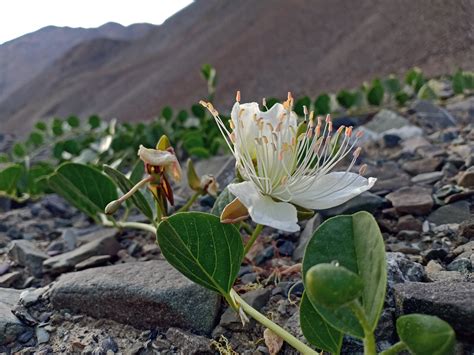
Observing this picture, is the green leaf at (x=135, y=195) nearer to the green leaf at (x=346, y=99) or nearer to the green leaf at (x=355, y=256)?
the green leaf at (x=355, y=256)

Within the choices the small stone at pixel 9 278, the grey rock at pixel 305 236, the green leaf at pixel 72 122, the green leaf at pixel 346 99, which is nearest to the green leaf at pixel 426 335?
the grey rock at pixel 305 236

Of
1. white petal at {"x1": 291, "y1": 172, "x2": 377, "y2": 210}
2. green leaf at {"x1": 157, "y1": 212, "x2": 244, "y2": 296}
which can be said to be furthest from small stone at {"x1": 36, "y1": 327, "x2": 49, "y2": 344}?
white petal at {"x1": 291, "y1": 172, "x2": 377, "y2": 210}

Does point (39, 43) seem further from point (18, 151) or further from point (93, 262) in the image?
point (18, 151)

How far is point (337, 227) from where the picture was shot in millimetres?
581

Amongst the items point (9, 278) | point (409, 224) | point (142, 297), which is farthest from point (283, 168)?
point (9, 278)

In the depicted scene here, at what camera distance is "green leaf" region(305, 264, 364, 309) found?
16.9 inches

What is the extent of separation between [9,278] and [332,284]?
0.82 meters

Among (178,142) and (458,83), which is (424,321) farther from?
(458,83)

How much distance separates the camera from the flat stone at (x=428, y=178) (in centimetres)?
120

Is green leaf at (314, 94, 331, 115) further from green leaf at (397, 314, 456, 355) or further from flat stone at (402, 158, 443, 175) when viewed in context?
green leaf at (397, 314, 456, 355)

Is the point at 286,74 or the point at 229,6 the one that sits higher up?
the point at 229,6

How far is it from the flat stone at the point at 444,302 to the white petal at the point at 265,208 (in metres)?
0.15

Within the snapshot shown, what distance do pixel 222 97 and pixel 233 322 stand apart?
3277mm

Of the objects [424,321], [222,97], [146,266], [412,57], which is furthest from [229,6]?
[424,321]
